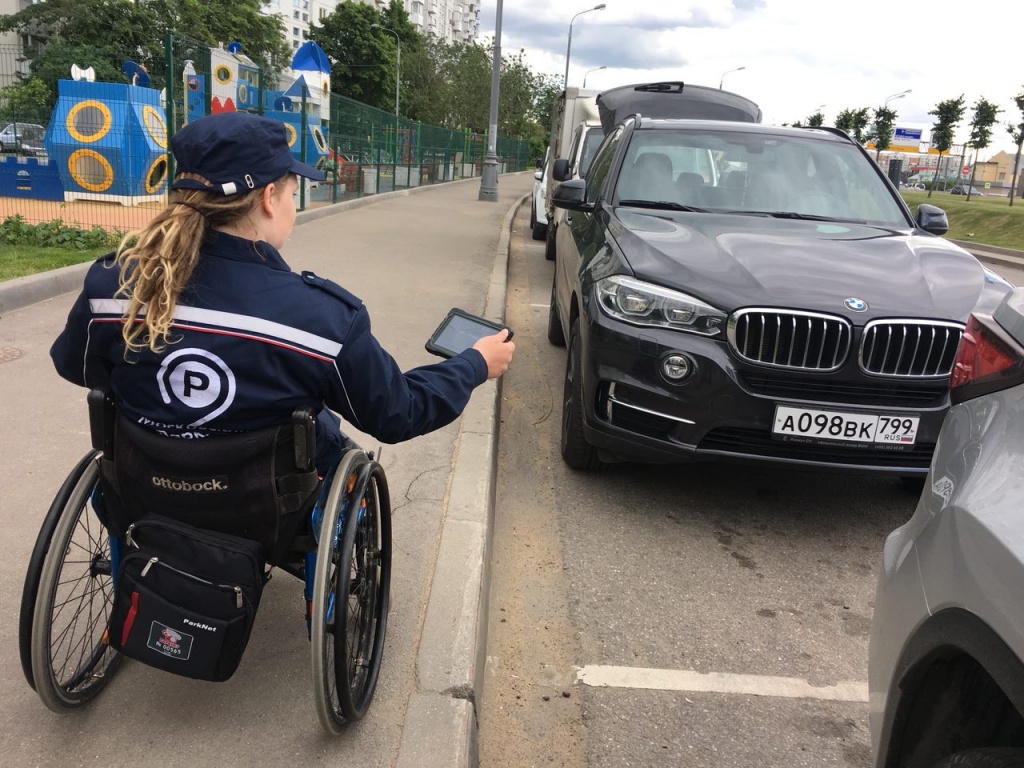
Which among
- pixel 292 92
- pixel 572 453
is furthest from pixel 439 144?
pixel 572 453

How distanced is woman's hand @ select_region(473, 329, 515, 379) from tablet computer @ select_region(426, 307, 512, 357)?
0.11 ft

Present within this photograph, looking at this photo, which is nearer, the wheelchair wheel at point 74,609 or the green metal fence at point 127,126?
the wheelchair wheel at point 74,609

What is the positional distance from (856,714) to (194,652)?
2085 mm

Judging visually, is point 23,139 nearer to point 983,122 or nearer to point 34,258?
point 34,258

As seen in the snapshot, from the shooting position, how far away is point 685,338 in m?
3.54

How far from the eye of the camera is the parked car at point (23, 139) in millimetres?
11469

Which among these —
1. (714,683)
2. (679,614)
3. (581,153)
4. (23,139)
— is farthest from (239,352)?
(23,139)

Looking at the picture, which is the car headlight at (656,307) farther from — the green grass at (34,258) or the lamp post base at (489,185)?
the lamp post base at (489,185)

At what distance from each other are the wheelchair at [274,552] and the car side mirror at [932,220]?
12.5 feet

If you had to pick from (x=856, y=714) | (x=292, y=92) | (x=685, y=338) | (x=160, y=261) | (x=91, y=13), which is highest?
(x=91, y=13)

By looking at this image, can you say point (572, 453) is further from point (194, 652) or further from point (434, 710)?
point (194, 652)

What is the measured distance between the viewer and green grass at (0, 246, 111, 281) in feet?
22.6

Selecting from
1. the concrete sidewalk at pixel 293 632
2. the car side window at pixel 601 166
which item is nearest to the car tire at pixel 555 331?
the car side window at pixel 601 166

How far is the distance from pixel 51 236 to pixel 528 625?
7.69m
